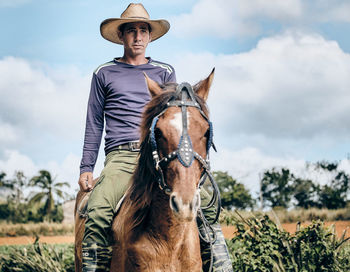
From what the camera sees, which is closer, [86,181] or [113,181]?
[113,181]

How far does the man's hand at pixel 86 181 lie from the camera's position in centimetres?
456

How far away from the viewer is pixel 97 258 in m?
3.77

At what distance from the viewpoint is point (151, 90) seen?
3555mm

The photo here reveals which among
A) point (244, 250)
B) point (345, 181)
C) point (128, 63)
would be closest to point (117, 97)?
point (128, 63)

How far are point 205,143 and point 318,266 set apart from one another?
4.82 meters

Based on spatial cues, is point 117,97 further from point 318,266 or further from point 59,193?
point 59,193

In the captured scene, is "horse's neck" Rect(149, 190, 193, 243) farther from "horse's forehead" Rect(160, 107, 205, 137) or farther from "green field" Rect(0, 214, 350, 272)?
"green field" Rect(0, 214, 350, 272)

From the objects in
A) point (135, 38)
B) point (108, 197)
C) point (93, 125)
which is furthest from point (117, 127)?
point (135, 38)

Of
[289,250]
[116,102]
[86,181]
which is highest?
[116,102]

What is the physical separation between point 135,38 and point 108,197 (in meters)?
1.89

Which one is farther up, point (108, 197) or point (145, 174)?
point (145, 174)

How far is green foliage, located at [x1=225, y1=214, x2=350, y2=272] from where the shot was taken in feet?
22.5

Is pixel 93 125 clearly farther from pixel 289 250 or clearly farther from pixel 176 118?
pixel 289 250

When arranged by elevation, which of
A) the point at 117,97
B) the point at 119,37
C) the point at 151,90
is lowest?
the point at 151,90
